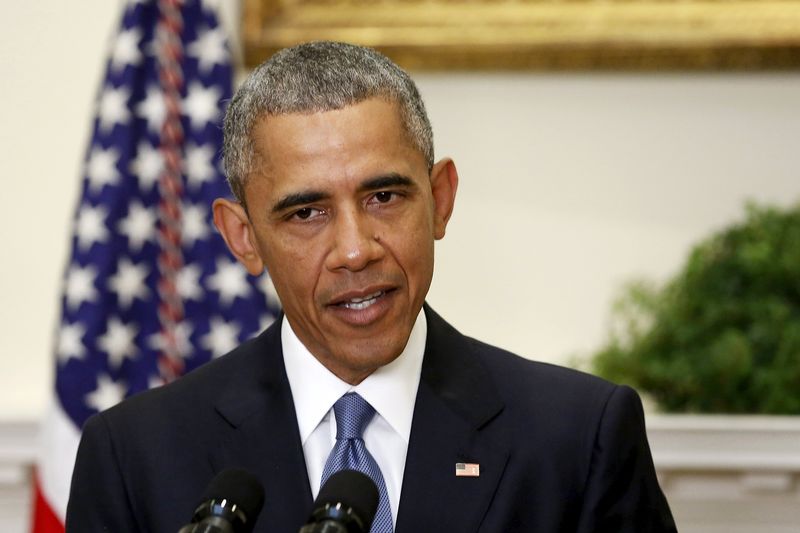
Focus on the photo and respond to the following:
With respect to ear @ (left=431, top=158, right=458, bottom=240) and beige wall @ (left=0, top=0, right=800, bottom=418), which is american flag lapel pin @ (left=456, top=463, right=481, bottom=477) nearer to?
ear @ (left=431, top=158, right=458, bottom=240)

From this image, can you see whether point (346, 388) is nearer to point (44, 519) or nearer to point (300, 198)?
point (300, 198)

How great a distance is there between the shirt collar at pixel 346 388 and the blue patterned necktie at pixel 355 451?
0.02m

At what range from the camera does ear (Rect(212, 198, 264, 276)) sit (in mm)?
2260

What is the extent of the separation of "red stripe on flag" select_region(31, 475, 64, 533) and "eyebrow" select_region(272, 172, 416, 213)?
6.28 feet

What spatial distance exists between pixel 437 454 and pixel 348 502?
0.72 meters

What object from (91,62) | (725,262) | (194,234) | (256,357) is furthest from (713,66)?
(256,357)

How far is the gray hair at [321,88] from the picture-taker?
2039 mm

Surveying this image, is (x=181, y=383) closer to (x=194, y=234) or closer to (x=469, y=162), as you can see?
(x=194, y=234)

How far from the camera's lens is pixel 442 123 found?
4.19 metres

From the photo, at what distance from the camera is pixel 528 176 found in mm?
4184

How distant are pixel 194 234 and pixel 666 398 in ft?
4.92

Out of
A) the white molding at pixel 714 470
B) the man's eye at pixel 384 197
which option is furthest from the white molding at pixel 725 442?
the man's eye at pixel 384 197

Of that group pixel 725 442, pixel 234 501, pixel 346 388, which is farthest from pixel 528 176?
pixel 234 501

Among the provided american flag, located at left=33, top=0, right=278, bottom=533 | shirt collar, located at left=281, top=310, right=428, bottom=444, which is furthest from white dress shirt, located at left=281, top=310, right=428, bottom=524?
american flag, located at left=33, top=0, right=278, bottom=533
